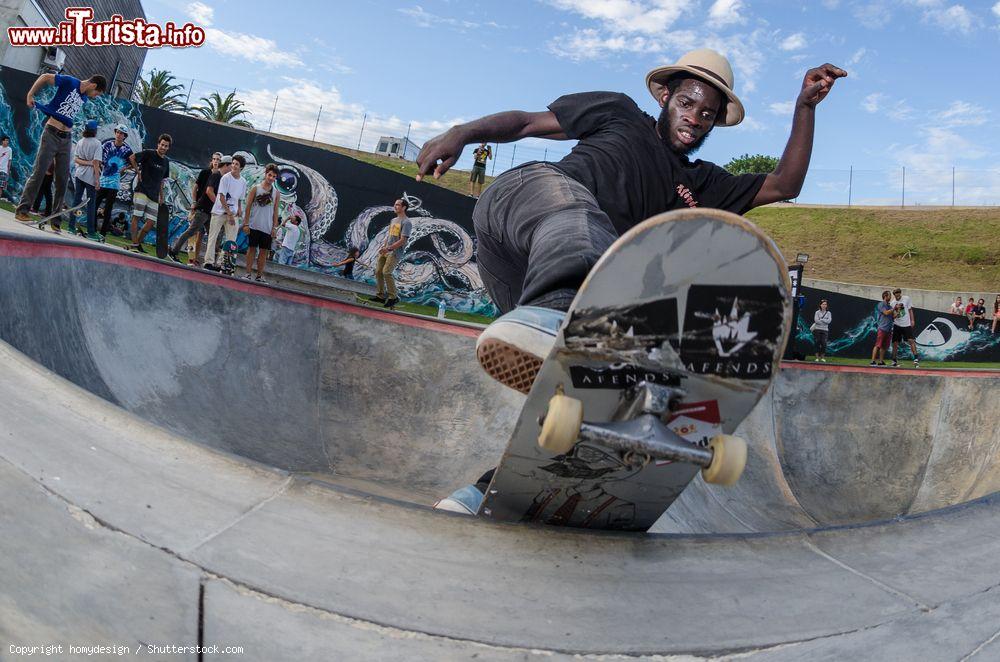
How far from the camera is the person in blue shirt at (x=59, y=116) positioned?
26.7ft

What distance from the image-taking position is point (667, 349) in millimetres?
1533

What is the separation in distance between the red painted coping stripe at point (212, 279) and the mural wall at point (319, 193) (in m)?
10.3

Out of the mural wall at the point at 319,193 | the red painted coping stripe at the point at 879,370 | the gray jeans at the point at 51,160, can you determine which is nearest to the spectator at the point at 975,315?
the mural wall at the point at 319,193

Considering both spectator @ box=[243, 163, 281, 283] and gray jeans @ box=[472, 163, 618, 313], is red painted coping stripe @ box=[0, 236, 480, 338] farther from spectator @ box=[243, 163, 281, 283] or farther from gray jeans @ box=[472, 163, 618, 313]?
spectator @ box=[243, 163, 281, 283]

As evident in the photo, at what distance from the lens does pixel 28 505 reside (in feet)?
4.23

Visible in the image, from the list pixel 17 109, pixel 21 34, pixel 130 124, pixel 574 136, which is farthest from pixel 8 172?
pixel 574 136

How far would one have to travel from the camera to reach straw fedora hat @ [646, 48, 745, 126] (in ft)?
8.68

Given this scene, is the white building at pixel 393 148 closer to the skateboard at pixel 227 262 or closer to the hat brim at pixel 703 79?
the skateboard at pixel 227 262

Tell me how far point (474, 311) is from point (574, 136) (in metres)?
13.8

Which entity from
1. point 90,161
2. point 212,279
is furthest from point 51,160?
point 212,279

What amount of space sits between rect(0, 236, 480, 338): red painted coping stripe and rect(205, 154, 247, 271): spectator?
16.8 feet

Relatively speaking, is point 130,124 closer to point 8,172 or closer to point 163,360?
point 8,172

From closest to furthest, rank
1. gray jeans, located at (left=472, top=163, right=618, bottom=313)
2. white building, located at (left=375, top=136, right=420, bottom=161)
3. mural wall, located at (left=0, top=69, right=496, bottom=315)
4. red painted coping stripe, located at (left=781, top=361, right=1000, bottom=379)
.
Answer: gray jeans, located at (left=472, top=163, right=618, bottom=313) < red painted coping stripe, located at (left=781, top=361, right=1000, bottom=379) < mural wall, located at (left=0, top=69, right=496, bottom=315) < white building, located at (left=375, top=136, right=420, bottom=161)

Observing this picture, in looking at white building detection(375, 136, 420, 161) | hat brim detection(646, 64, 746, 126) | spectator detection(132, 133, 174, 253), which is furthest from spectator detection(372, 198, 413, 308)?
white building detection(375, 136, 420, 161)
